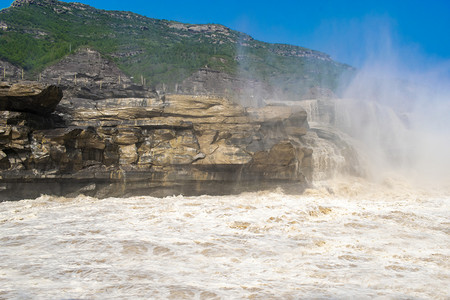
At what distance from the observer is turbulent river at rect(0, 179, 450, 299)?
4.41 m

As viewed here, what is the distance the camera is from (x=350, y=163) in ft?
52.5

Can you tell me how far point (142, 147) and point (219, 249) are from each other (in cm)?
682

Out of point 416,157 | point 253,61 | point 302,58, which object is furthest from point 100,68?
point 302,58

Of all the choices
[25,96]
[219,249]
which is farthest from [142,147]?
[219,249]

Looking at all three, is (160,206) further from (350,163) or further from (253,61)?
(253,61)

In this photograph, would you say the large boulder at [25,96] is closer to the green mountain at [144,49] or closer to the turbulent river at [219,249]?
the turbulent river at [219,249]

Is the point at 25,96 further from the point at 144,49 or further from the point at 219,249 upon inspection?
the point at 144,49

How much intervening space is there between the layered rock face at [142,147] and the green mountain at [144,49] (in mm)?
34275

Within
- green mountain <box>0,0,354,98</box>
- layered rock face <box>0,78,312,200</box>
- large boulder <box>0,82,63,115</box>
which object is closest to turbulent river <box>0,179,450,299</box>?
layered rock face <box>0,78,312,200</box>

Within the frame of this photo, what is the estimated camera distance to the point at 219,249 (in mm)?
6246

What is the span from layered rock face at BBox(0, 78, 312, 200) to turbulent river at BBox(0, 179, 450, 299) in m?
0.73

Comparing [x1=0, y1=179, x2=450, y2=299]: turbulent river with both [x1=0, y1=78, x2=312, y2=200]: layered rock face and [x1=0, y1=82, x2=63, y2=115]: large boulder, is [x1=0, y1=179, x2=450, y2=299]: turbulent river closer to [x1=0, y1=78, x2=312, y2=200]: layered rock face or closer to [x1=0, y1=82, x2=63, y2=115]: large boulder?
[x1=0, y1=78, x2=312, y2=200]: layered rock face

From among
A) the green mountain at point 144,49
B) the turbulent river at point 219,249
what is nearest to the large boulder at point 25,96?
the turbulent river at point 219,249

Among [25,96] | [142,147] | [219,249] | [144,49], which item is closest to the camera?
[219,249]
